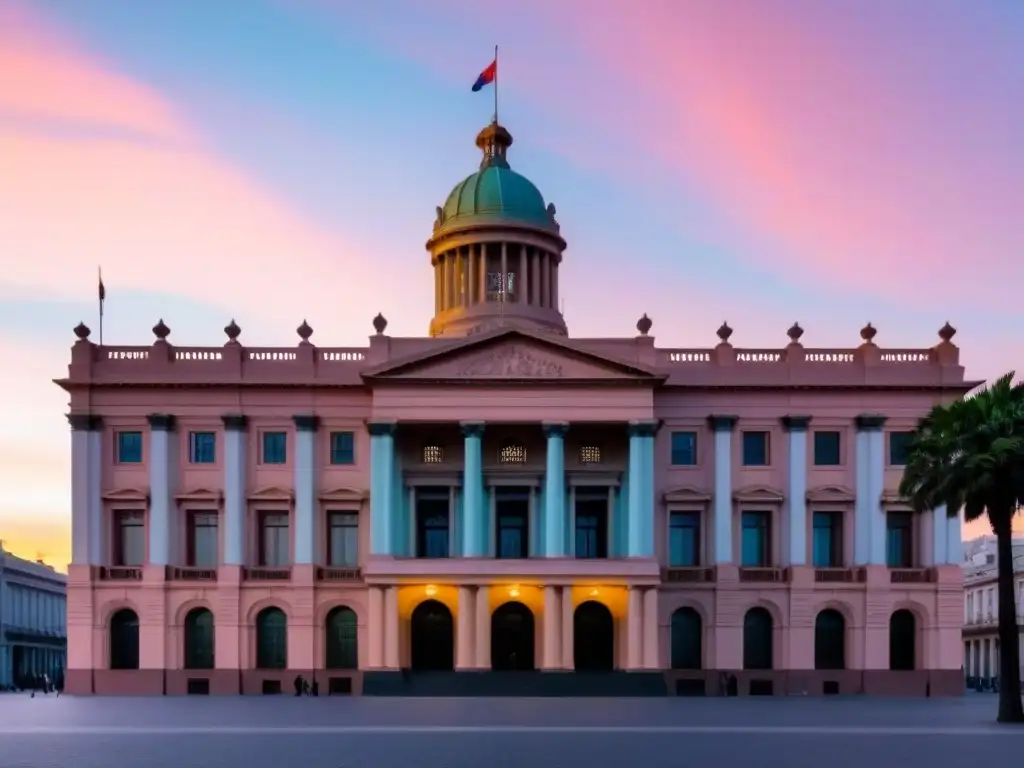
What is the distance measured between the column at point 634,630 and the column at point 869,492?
11942mm

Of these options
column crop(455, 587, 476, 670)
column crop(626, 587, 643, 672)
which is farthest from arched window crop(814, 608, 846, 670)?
column crop(455, 587, 476, 670)

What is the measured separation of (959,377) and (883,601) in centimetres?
1221

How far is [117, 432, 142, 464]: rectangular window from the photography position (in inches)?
2264

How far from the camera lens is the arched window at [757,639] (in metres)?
56.9

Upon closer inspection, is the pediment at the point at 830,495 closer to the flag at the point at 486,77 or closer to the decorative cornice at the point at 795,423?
the decorative cornice at the point at 795,423

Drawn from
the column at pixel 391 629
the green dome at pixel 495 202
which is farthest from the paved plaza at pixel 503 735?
the green dome at pixel 495 202

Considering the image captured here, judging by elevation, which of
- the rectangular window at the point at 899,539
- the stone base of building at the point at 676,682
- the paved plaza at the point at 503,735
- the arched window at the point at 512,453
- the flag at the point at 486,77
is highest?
the flag at the point at 486,77

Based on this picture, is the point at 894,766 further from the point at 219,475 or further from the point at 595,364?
the point at 219,475

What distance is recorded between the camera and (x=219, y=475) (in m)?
57.3

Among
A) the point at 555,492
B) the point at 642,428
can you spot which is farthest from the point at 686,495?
the point at 555,492

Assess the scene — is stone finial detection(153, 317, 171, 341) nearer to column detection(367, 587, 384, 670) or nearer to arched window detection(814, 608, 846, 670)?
column detection(367, 587, 384, 670)

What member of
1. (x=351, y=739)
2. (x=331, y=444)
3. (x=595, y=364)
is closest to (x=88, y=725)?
(x=351, y=739)

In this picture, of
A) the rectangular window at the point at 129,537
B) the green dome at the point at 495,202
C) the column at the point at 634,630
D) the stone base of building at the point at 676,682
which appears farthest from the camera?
the green dome at the point at 495,202

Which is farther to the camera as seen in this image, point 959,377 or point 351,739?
point 959,377
